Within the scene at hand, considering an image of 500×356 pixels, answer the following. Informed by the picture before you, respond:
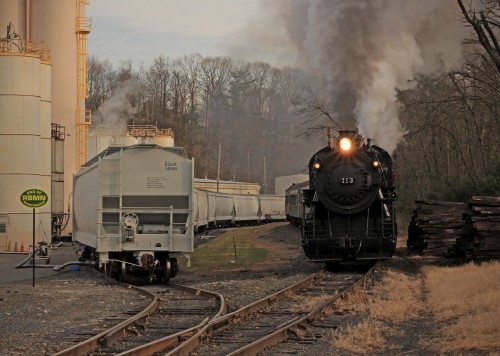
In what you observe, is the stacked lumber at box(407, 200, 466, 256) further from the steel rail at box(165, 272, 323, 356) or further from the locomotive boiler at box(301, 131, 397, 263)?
the steel rail at box(165, 272, 323, 356)

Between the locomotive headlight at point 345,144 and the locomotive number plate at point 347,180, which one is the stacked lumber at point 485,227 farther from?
the locomotive headlight at point 345,144

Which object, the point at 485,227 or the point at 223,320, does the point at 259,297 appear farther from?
the point at 485,227

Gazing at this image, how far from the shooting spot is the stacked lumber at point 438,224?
2602 cm

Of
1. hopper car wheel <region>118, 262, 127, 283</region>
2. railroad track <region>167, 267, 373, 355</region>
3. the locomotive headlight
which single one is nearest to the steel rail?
railroad track <region>167, 267, 373, 355</region>

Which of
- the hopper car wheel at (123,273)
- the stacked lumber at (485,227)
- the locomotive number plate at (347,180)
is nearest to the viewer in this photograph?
the locomotive number plate at (347,180)

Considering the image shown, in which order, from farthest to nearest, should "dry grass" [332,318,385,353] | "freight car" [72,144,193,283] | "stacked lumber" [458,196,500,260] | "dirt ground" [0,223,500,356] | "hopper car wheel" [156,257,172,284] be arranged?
"stacked lumber" [458,196,500,260]
"hopper car wheel" [156,257,172,284]
"freight car" [72,144,193,283]
"dirt ground" [0,223,500,356]
"dry grass" [332,318,385,353]

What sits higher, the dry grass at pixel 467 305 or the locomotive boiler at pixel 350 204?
the locomotive boiler at pixel 350 204

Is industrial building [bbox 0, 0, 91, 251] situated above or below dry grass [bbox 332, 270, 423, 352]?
above

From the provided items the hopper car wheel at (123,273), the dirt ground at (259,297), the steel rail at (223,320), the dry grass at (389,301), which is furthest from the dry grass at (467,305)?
the hopper car wheel at (123,273)

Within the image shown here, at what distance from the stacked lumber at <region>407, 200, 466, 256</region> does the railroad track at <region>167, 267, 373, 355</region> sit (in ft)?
28.6

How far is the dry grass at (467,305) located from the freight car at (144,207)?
258 inches

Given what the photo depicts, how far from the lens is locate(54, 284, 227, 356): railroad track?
10016mm

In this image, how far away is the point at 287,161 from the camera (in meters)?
106

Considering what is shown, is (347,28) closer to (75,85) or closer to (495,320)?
(495,320)
